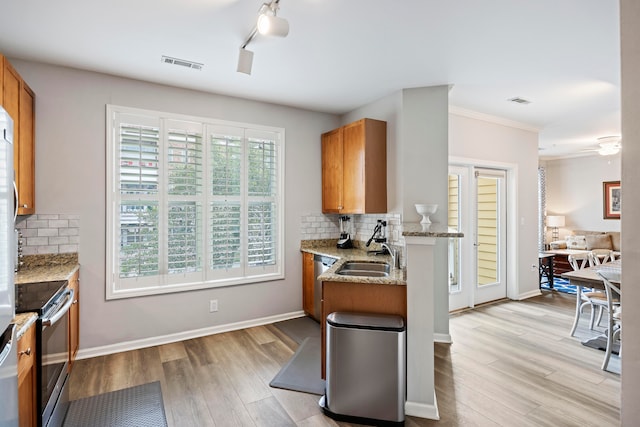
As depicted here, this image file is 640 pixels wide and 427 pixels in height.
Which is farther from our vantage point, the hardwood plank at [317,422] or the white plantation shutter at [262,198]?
the white plantation shutter at [262,198]

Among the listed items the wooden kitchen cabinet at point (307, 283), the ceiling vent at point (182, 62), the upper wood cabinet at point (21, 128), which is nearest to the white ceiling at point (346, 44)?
the ceiling vent at point (182, 62)

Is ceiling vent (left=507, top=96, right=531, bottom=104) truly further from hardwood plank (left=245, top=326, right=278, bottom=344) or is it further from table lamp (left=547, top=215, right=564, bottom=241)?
table lamp (left=547, top=215, right=564, bottom=241)

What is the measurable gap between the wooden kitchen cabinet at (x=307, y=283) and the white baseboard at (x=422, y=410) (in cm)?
192

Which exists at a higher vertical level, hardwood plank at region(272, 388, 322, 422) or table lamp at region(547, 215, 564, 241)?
table lamp at region(547, 215, 564, 241)

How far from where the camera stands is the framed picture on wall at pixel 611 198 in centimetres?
669

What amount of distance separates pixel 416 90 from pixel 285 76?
1.41 metres

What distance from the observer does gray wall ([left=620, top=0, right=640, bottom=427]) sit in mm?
1106

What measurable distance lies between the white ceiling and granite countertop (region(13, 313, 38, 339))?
190 cm

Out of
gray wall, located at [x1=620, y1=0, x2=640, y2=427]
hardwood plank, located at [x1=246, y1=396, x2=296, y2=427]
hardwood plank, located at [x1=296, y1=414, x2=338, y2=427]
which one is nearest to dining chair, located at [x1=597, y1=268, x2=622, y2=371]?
gray wall, located at [x1=620, y1=0, x2=640, y2=427]

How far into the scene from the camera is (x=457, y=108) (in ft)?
13.9

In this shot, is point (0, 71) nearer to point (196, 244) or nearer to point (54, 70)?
point (54, 70)

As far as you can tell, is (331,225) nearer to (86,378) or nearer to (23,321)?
(86,378)

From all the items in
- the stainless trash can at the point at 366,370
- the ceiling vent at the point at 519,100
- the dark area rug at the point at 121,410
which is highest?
the ceiling vent at the point at 519,100

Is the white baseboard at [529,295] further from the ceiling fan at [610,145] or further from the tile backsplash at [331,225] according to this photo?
the tile backsplash at [331,225]
